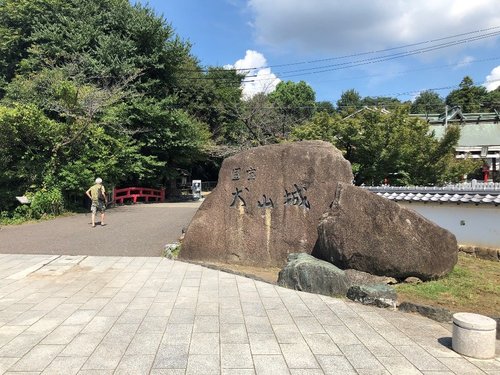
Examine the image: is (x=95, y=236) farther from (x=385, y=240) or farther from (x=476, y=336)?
(x=476, y=336)

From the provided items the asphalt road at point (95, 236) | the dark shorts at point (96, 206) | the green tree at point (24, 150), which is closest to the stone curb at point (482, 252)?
the asphalt road at point (95, 236)

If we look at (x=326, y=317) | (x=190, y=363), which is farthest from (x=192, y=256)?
(x=190, y=363)

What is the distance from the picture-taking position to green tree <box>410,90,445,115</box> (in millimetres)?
66625

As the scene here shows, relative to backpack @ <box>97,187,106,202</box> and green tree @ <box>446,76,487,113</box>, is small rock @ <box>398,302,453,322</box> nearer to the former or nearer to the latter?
backpack @ <box>97,187,106,202</box>

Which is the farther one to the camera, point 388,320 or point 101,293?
point 101,293

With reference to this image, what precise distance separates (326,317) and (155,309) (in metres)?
2.44

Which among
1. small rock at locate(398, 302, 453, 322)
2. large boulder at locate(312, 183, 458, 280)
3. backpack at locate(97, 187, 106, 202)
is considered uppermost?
backpack at locate(97, 187, 106, 202)

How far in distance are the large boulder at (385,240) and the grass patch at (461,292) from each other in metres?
0.27

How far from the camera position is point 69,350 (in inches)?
177

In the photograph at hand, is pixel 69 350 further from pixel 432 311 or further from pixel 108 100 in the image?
pixel 108 100

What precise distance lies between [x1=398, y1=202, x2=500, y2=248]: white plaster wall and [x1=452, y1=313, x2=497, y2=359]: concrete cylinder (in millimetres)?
6348

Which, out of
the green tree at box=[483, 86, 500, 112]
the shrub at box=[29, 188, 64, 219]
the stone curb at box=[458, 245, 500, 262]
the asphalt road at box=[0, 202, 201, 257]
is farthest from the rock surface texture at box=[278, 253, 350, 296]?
the green tree at box=[483, 86, 500, 112]

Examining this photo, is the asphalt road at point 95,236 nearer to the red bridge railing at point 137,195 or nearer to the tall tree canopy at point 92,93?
the tall tree canopy at point 92,93

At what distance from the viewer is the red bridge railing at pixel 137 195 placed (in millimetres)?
23152
